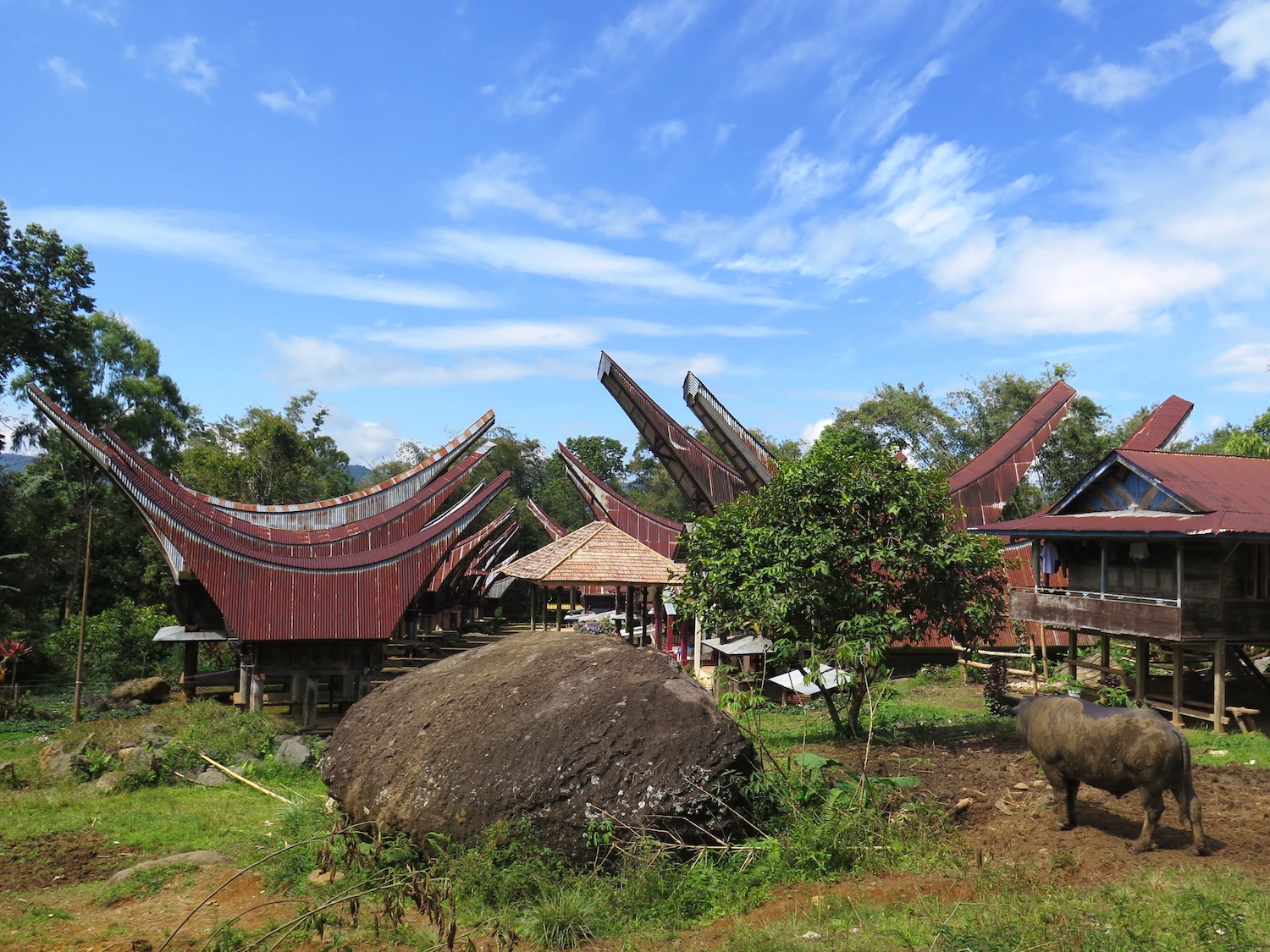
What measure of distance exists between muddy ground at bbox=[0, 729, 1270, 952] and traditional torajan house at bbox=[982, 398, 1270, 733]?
367 centimetres

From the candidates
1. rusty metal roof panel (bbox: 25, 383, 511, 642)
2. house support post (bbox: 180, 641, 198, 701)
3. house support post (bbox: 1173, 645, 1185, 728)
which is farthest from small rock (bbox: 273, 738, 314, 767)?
house support post (bbox: 1173, 645, 1185, 728)

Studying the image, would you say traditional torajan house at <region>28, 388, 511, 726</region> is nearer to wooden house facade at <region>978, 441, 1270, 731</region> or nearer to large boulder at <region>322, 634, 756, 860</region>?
large boulder at <region>322, 634, 756, 860</region>

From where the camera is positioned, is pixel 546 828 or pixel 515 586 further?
pixel 515 586

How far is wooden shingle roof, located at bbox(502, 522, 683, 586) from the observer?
60.0 ft

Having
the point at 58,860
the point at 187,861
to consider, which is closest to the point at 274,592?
the point at 58,860

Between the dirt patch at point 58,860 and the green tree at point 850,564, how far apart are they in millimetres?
6729

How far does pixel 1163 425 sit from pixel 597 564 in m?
13.8

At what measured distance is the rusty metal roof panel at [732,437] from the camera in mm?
19109

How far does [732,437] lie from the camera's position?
19.1 metres

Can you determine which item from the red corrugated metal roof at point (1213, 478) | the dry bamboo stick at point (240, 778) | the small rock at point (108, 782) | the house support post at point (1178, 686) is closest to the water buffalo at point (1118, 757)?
the red corrugated metal roof at point (1213, 478)

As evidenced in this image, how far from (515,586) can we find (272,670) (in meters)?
34.9

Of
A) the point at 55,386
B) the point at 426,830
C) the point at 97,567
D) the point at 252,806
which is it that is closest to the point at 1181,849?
the point at 426,830

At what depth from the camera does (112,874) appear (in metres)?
7.82

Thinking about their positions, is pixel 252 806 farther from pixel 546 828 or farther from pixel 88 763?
pixel 546 828
